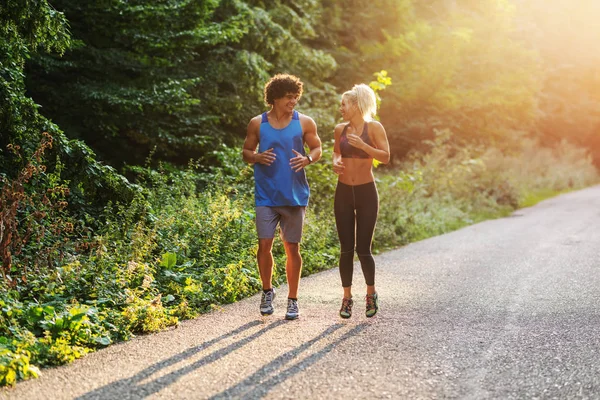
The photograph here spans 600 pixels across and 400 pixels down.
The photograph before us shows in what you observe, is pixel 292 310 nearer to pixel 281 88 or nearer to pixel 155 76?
pixel 281 88

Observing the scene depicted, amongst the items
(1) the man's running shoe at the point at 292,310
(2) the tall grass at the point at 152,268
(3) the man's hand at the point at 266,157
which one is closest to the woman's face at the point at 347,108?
(3) the man's hand at the point at 266,157

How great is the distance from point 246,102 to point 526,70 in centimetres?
1459

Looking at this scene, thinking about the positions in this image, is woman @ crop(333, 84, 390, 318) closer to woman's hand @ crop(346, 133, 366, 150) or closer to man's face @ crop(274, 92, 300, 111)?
woman's hand @ crop(346, 133, 366, 150)

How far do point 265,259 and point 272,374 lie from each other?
187 cm

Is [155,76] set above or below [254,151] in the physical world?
above

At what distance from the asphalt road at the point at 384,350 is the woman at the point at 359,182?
549mm

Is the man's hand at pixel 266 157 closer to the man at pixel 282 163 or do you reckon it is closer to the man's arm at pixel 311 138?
the man at pixel 282 163

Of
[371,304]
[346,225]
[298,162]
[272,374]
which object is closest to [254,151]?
[298,162]

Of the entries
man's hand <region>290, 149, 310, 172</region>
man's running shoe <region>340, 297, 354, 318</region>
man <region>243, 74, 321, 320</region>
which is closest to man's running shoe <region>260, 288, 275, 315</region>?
man <region>243, 74, 321, 320</region>

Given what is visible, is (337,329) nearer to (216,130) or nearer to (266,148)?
(266,148)

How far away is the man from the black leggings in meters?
0.36

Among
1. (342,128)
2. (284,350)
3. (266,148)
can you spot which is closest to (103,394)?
(284,350)

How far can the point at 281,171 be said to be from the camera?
20.6 feet

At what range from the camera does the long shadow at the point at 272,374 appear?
4.32 meters
